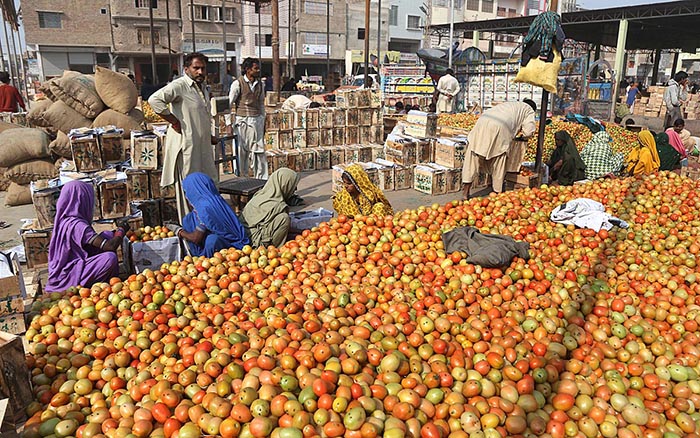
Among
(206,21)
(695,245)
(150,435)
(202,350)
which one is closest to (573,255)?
(695,245)

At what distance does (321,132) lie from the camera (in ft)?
35.2

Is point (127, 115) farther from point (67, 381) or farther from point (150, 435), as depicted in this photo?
point (150, 435)

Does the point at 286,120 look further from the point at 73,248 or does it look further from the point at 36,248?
the point at 73,248

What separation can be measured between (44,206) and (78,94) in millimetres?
3330

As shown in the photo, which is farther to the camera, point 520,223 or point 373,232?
point 520,223

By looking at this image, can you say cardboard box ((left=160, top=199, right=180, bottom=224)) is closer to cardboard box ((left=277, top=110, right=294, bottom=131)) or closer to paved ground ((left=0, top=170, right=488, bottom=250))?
paved ground ((left=0, top=170, right=488, bottom=250))

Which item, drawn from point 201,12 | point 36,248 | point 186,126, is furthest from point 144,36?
point 36,248

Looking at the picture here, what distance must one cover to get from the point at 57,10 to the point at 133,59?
559cm

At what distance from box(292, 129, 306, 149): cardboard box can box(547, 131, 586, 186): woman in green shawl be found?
16.3 feet

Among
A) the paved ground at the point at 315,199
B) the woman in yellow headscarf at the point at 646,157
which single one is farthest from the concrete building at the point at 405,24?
the paved ground at the point at 315,199

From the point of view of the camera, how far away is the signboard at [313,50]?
42.7 meters

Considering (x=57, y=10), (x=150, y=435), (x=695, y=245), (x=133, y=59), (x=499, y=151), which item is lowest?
(x=150, y=435)

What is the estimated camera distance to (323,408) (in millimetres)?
2432

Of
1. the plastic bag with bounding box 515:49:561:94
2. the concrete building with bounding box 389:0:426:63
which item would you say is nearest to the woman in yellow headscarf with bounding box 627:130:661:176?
the plastic bag with bounding box 515:49:561:94
